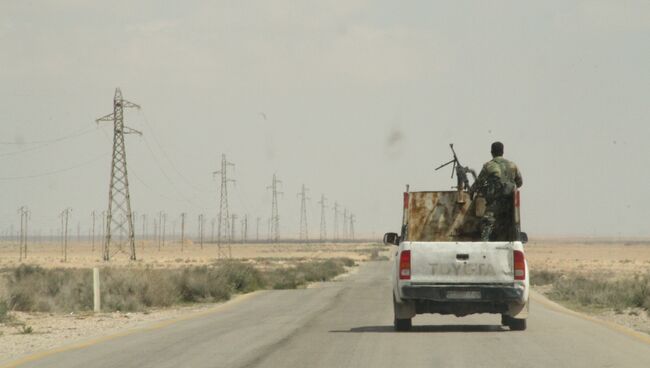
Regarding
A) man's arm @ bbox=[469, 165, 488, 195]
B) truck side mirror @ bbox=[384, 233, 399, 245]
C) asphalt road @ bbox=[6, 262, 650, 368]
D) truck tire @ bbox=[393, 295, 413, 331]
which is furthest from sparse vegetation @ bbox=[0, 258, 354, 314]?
man's arm @ bbox=[469, 165, 488, 195]

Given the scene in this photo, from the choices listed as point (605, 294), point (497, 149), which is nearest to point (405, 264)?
point (497, 149)

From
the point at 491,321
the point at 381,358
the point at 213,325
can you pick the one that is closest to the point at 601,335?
the point at 491,321

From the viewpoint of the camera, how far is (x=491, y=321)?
20797 mm

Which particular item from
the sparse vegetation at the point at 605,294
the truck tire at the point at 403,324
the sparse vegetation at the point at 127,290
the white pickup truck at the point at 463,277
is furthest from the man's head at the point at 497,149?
the sparse vegetation at the point at 127,290

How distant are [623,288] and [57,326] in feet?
60.7

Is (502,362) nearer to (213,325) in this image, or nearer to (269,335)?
(269,335)

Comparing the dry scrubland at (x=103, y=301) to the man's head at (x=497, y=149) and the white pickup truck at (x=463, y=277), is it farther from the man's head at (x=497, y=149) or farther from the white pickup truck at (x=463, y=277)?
the man's head at (x=497, y=149)

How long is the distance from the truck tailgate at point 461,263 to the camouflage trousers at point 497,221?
1.79ft

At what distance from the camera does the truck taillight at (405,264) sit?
1708cm

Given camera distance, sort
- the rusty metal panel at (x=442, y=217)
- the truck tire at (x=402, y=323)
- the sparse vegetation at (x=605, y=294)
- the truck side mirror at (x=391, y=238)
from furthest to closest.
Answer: the sparse vegetation at (x=605, y=294) < the rusty metal panel at (x=442, y=217) < the truck side mirror at (x=391, y=238) < the truck tire at (x=402, y=323)

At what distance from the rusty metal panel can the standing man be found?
1280mm

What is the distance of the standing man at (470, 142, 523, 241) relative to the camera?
56.9 ft

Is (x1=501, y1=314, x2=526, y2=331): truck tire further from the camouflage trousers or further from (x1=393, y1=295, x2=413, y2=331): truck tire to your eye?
(x1=393, y1=295, x2=413, y2=331): truck tire

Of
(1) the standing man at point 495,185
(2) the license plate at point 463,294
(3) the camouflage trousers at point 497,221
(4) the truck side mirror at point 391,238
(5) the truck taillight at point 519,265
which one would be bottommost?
(2) the license plate at point 463,294
